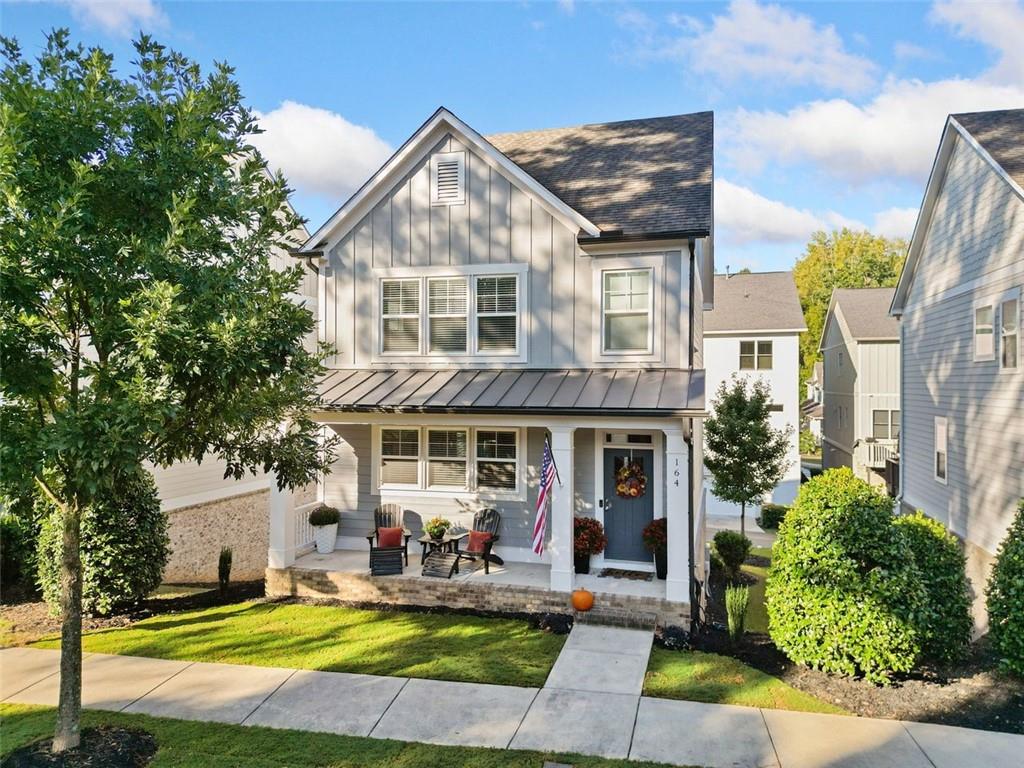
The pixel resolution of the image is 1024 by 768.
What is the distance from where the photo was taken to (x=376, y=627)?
10.2 metres

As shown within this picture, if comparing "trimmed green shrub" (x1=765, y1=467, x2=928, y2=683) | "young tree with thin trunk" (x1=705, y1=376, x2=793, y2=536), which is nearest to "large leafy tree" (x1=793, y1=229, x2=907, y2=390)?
"young tree with thin trunk" (x1=705, y1=376, x2=793, y2=536)

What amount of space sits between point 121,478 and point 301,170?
3527 centimetres

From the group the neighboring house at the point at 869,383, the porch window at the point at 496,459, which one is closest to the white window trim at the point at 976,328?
the porch window at the point at 496,459

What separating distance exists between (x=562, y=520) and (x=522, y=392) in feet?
8.09

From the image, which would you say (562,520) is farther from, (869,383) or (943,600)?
(869,383)

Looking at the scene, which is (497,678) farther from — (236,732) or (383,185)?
(383,185)

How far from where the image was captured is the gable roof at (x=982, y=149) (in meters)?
12.2

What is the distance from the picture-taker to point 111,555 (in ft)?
33.4

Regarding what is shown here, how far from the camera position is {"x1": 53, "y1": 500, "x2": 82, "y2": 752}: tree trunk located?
621 centimetres

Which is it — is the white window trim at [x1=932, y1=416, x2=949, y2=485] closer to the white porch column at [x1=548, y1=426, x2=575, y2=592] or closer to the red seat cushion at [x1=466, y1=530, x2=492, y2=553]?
the white porch column at [x1=548, y1=426, x2=575, y2=592]

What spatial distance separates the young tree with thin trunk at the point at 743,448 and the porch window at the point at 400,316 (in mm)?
10265

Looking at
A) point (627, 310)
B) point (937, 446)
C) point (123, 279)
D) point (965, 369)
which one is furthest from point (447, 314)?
point (937, 446)

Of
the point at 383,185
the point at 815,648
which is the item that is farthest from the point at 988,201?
the point at 383,185

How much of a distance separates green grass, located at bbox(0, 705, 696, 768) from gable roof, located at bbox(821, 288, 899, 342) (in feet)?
86.0
